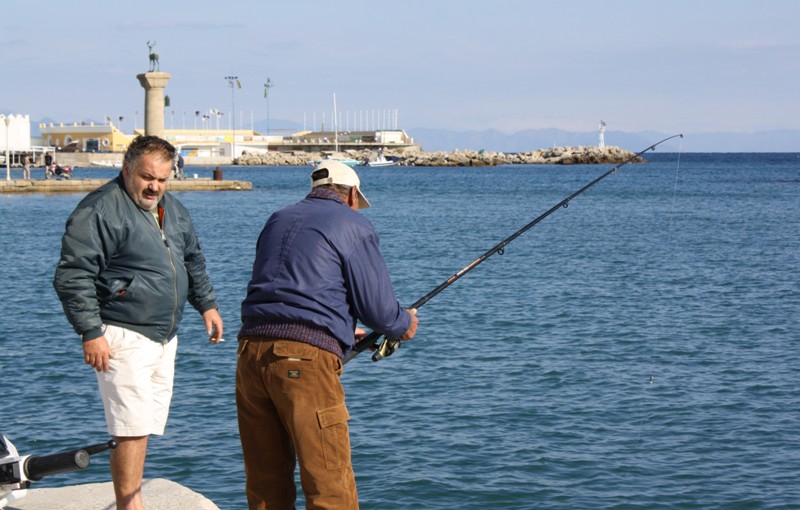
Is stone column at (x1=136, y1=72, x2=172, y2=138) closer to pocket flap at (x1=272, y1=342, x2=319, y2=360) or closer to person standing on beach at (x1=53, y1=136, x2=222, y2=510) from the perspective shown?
person standing on beach at (x1=53, y1=136, x2=222, y2=510)

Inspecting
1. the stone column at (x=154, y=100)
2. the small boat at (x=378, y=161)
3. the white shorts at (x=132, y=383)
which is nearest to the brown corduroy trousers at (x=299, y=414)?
the white shorts at (x=132, y=383)

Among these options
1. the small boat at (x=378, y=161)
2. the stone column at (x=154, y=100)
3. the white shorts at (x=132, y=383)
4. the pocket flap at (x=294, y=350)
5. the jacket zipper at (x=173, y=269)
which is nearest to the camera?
the pocket flap at (x=294, y=350)

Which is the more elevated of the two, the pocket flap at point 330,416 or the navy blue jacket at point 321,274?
the navy blue jacket at point 321,274

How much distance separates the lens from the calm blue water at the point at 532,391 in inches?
348

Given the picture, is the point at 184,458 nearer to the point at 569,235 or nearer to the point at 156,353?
the point at 156,353

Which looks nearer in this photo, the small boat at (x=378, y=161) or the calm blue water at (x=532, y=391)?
the calm blue water at (x=532, y=391)

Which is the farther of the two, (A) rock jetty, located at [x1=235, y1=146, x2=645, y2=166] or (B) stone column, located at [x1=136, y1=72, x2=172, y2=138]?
(A) rock jetty, located at [x1=235, y1=146, x2=645, y2=166]

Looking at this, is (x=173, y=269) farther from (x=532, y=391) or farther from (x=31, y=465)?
(x=532, y=391)

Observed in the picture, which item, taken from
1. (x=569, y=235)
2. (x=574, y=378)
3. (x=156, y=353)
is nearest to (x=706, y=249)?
(x=569, y=235)

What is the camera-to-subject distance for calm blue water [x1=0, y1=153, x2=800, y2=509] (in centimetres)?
884

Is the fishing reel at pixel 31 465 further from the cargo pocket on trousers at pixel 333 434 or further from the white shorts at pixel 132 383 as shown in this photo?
the cargo pocket on trousers at pixel 333 434

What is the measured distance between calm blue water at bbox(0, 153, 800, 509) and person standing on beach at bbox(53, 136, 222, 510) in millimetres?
3301

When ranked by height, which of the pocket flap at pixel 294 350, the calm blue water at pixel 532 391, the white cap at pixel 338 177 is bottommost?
the calm blue water at pixel 532 391

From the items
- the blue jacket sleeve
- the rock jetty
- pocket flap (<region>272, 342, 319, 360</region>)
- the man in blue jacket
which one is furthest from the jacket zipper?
the rock jetty
